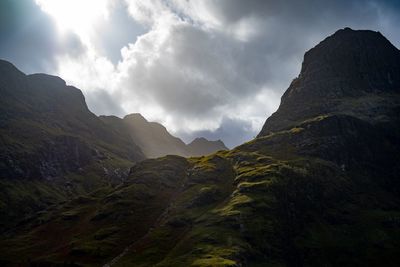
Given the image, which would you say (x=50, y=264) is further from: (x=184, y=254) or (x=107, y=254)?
(x=184, y=254)

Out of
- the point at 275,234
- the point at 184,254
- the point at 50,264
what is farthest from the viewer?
the point at 275,234

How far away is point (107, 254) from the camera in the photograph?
182625 mm

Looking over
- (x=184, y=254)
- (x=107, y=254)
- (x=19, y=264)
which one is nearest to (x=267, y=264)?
(x=184, y=254)

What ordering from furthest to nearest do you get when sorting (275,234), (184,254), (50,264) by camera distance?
1. (275,234)
2. (50,264)
3. (184,254)

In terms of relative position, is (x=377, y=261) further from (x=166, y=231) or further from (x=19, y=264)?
(x=19, y=264)

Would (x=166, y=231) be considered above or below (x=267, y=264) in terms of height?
above

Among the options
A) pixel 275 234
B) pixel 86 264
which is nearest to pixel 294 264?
pixel 275 234

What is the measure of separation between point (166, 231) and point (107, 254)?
31446 millimetres

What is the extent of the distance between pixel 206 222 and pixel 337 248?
64461mm

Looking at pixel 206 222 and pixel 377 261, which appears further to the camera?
pixel 206 222

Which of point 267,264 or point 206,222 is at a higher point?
point 206,222

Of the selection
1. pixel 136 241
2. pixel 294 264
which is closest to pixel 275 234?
pixel 294 264

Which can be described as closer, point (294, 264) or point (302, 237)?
point (294, 264)

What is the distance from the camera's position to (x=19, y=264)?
605 feet
